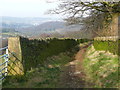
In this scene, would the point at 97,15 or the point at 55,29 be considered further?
the point at 55,29

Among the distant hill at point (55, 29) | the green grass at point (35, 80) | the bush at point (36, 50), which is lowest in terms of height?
the green grass at point (35, 80)

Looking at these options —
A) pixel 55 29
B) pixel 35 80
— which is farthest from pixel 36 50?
pixel 55 29

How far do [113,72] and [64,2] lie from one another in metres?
15.3

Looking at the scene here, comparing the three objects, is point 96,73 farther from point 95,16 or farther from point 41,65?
point 95,16

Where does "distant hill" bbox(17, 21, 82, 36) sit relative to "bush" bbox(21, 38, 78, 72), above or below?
above

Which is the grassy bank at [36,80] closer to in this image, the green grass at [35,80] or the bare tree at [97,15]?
the green grass at [35,80]

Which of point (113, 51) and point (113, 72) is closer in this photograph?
point (113, 72)

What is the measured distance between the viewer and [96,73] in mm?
9445

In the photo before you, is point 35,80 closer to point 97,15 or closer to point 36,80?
point 36,80

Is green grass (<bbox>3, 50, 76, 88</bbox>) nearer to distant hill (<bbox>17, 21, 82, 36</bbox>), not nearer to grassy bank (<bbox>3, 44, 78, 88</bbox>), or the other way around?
grassy bank (<bbox>3, 44, 78, 88</bbox>)

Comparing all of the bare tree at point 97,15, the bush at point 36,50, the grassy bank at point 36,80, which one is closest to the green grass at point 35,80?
the grassy bank at point 36,80

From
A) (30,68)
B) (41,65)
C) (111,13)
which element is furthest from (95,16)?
(30,68)

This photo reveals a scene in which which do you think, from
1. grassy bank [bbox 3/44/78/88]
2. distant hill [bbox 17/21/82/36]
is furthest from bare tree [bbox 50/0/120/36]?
grassy bank [bbox 3/44/78/88]

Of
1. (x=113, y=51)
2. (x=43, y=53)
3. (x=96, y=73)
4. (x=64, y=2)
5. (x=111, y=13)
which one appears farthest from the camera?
(x=64, y=2)
